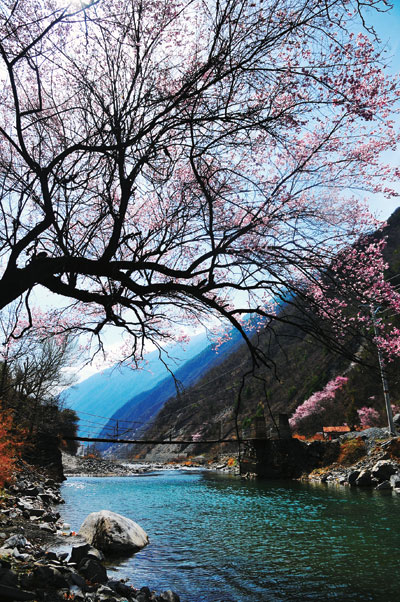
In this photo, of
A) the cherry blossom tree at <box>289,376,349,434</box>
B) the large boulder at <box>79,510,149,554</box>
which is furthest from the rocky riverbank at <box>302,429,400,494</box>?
the cherry blossom tree at <box>289,376,349,434</box>

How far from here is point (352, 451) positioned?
2153 cm

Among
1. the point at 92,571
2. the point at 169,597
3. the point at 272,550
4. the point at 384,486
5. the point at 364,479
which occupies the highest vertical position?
the point at 92,571

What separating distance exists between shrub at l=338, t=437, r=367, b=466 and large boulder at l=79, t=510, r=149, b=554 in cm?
1587

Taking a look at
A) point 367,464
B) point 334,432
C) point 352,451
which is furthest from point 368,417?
point 367,464

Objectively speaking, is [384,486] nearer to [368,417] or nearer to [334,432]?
[334,432]

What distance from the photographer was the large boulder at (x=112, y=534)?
8000 mm

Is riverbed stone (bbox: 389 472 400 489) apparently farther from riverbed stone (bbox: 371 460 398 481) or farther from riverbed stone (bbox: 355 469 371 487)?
riverbed stone (bbox: 355 469 371 487)

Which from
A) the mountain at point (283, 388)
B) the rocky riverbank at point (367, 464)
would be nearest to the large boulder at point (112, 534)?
the mountain at point (283, 388)

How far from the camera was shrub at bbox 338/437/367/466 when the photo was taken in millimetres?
21094

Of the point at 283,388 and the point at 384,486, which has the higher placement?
the point at 283,388

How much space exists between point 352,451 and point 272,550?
1594 cm

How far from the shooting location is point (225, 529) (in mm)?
9984

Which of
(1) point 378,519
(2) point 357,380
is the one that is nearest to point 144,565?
(1) point 378,519

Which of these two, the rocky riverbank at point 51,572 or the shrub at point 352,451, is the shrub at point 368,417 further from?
the rocky riverbank at point 51,572
